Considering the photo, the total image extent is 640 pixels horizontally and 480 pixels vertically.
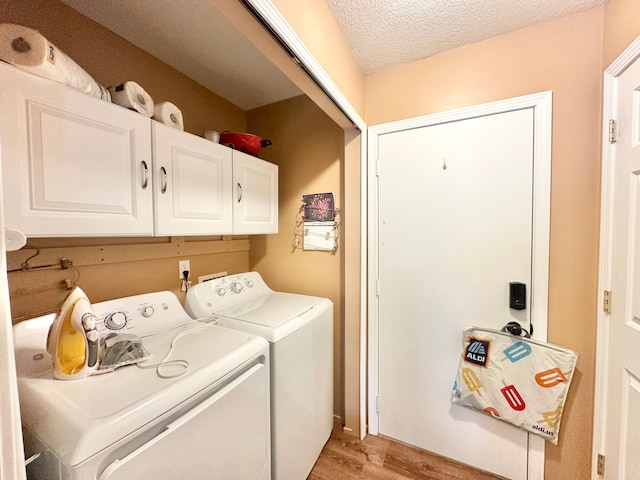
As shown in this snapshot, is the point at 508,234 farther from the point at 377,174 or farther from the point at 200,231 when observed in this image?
the point at 200,231

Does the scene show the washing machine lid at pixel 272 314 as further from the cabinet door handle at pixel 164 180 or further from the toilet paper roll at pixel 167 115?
the toilet paper roll at pixel 167 115

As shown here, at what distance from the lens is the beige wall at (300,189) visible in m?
1.83


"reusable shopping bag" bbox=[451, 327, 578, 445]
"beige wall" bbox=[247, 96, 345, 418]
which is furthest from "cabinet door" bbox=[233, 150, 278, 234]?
"reusable shopping bag" bbox=[451, 327, 578, 445]

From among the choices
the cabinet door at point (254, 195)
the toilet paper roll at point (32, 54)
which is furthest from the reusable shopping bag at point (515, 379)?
the toilet paper roll at point (32, 54)

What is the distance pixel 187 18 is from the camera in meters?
1.22

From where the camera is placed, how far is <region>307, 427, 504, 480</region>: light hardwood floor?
1416 mm

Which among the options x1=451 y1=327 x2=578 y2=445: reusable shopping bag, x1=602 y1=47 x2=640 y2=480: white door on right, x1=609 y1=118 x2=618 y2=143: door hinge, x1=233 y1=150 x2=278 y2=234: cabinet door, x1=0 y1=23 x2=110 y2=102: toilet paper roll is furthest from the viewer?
x1=233 y1=150 x2=278 y2=234: cabinet door

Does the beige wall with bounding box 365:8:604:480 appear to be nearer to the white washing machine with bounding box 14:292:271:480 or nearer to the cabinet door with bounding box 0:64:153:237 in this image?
the white washing machine with bounding box 14:292:271:480

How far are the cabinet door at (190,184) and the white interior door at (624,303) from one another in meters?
1.91

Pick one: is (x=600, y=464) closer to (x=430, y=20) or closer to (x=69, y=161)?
(x=430, y=20)

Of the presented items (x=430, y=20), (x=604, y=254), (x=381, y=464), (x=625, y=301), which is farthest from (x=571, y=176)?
(x=381, y=464)

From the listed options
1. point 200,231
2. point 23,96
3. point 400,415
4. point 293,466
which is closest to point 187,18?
point 23,96

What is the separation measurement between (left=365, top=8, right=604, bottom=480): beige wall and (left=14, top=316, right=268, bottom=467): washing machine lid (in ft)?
5.25

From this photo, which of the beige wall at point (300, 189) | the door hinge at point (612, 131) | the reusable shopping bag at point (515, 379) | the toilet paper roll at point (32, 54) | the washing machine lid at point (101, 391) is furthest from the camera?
the beige wall at point (300, 189)
